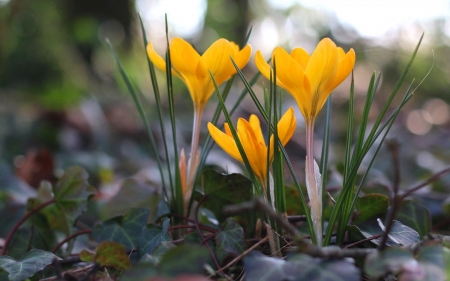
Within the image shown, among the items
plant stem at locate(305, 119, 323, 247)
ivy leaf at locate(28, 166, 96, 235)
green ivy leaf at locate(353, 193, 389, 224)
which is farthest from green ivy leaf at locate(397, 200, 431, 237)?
ivy leaf at locate(28, 166, 96, 235)

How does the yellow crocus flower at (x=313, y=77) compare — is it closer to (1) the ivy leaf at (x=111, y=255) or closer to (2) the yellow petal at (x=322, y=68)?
(2) the yellow petal at (x=322, y=68)

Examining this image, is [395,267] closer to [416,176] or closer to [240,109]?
[416,176]

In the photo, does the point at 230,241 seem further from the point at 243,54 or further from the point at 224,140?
the point at 243,54

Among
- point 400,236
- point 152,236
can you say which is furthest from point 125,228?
point 400,236

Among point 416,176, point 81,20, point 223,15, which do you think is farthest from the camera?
point 223,15

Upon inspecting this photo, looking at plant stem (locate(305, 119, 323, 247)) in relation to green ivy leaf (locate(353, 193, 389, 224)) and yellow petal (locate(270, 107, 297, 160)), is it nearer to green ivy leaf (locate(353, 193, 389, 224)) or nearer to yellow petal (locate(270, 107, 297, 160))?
yellow petal (locate(270, 107, 297, 160))

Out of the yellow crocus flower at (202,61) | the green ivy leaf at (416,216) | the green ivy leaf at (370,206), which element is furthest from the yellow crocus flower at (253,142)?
the green ivy leaf at (416,216)

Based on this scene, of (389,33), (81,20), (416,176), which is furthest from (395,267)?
(389,33)
